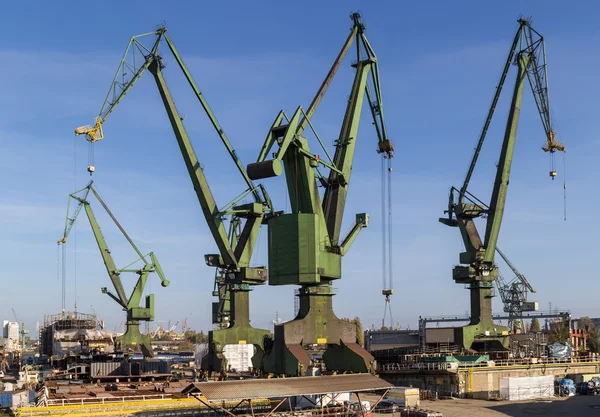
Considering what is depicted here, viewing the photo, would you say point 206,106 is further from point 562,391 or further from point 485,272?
point 562,391

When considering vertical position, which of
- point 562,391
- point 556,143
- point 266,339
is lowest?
point 562,391

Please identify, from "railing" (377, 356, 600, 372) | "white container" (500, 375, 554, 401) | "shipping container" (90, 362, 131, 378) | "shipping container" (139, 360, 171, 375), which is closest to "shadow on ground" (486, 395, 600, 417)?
"white container" (500, 375, 554, 401)

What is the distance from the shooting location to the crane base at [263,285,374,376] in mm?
49406

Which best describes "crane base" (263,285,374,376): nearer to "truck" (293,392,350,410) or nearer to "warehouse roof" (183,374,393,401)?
"truck" (293,392,350,410)

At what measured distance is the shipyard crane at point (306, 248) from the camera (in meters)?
49.5

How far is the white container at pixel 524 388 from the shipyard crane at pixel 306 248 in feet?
53.7

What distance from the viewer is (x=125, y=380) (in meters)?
61.9

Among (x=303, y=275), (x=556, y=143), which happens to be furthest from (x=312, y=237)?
(x=556, y=143)

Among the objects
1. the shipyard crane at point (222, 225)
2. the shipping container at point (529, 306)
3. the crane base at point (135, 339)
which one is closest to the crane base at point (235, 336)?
the shipyard crane at point (222, 225)

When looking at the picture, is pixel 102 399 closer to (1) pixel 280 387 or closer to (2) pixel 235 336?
(1) pixel 280 387

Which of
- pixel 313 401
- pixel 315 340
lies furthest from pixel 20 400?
pixel 313 401

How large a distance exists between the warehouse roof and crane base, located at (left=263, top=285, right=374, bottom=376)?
24.2 feet

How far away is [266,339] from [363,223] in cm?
1699

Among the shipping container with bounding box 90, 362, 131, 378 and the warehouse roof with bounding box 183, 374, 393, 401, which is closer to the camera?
the warehouse roof with bounding box 183, 374, 393, 401
